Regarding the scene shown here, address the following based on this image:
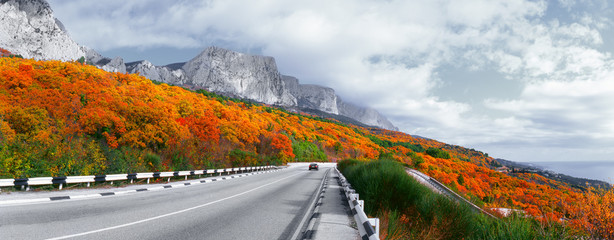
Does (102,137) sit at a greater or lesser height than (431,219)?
greater

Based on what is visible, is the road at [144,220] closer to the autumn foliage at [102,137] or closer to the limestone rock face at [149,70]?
the autumn foliage at [102,137]

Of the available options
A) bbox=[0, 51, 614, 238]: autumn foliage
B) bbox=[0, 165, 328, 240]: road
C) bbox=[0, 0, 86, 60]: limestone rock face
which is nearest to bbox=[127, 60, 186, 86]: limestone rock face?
bbox=[0, 0, 86, 60]: limestone rock face

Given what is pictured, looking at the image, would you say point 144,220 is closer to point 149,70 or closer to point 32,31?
point 32,31

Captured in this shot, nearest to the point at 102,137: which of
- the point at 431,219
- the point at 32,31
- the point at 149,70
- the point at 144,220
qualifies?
the point at 144,220

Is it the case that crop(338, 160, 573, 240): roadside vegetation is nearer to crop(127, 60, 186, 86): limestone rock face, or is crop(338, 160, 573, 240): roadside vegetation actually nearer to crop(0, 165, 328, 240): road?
crop(0, 165, 328, 240): road

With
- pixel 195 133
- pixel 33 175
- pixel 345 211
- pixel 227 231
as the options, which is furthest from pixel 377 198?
pixel 195 133

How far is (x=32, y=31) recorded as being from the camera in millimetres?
137500

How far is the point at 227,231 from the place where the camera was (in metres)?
6.09

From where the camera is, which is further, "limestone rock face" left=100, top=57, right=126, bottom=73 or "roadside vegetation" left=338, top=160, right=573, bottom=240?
"limestone rock face" left=100, top=57, right=126, bottom=73

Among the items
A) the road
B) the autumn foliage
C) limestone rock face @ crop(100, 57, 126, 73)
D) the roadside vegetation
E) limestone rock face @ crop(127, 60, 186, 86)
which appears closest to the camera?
the roadside vegetation

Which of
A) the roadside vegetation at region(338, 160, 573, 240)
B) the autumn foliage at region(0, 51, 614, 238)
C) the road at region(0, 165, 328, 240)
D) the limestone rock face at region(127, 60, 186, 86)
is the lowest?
the road at region(0, 165, 328, 240)

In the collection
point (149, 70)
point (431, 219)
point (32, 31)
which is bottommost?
point (431, 219)

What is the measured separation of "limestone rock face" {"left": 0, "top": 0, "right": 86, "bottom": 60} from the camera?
13088cm

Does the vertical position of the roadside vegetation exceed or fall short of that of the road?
it exceeds it
